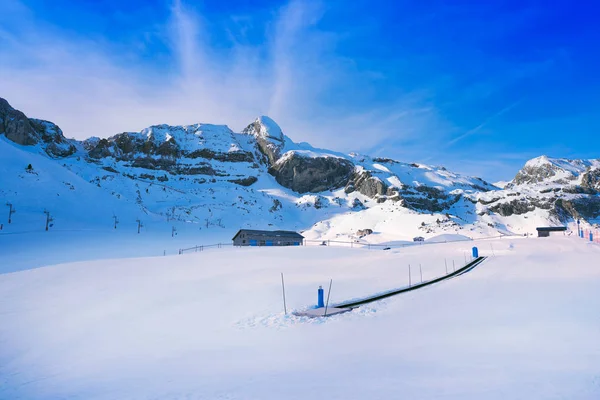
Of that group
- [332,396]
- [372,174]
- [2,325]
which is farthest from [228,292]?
[372,174]

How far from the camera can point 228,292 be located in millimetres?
20578

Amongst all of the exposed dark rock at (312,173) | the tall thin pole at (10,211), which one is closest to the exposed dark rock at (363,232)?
the tall thin pole at (10,211)

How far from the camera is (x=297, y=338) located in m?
11.7

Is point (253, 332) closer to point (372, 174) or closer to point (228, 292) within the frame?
point (228, 292)

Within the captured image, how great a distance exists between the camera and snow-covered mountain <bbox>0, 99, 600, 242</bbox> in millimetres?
75625

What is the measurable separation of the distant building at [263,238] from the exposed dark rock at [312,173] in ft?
360

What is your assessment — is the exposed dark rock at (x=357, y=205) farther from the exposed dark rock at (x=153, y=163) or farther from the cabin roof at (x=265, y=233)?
the exposed dark rock at (x=153, y=163)

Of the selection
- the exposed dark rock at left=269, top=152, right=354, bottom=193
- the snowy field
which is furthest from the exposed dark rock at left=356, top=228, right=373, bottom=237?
the exposed dark rock at left=269, top=152, right=354, bottom=193

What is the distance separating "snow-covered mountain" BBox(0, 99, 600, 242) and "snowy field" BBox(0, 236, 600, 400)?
160 feet

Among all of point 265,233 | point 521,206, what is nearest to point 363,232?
point 265,233

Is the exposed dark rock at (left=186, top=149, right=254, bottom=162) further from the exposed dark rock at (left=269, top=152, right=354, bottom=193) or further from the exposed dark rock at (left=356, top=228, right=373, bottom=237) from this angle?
the exposed dark rock at (left=356, top=228, right=373, bottom=237)

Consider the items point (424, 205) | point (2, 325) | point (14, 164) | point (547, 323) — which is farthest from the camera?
point (424, 205)

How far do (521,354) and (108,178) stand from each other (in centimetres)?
13313

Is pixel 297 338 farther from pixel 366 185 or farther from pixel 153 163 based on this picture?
pixel 153 163
